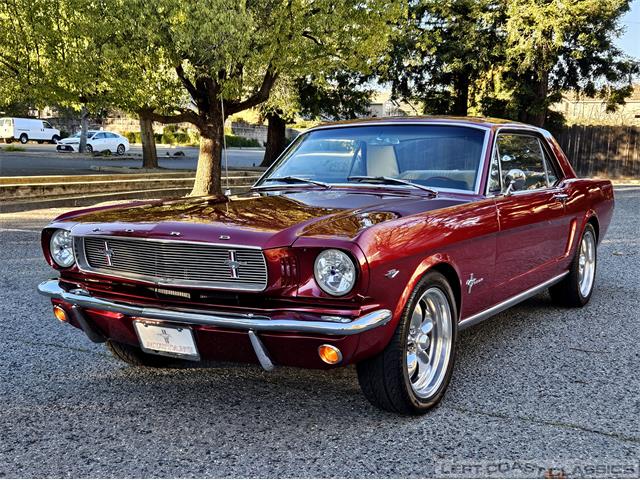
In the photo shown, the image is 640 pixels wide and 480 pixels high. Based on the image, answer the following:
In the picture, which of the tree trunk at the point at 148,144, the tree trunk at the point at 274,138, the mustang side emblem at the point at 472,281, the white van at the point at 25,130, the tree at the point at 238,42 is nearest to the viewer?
the mustang side emblem at the point at 472,281

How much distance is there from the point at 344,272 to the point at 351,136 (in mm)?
1925

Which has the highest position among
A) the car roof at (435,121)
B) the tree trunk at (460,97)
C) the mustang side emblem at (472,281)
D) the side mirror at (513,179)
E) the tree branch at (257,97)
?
the tree trunk at (460,97)

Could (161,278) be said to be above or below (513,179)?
below

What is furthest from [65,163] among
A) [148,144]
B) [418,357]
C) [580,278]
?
[418,357]

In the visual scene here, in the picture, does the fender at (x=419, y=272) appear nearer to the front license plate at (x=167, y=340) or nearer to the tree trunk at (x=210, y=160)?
the front license plate at (x=167, y=340)

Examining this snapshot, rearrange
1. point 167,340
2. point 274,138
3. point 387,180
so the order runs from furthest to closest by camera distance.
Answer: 1. point 274,138
2. point 387,180
3. point 167,340

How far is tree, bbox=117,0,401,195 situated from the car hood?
719 cm

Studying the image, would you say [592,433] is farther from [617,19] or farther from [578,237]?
[617,19]

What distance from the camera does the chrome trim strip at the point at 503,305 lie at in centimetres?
412

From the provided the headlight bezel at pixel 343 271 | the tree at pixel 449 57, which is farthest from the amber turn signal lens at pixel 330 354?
the tree at pixel 449 57

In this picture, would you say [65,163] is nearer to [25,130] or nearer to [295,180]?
[295,180]

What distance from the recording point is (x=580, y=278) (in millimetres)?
6059

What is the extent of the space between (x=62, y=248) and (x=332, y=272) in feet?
5.59

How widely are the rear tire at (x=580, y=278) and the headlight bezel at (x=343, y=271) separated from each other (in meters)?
3.24
